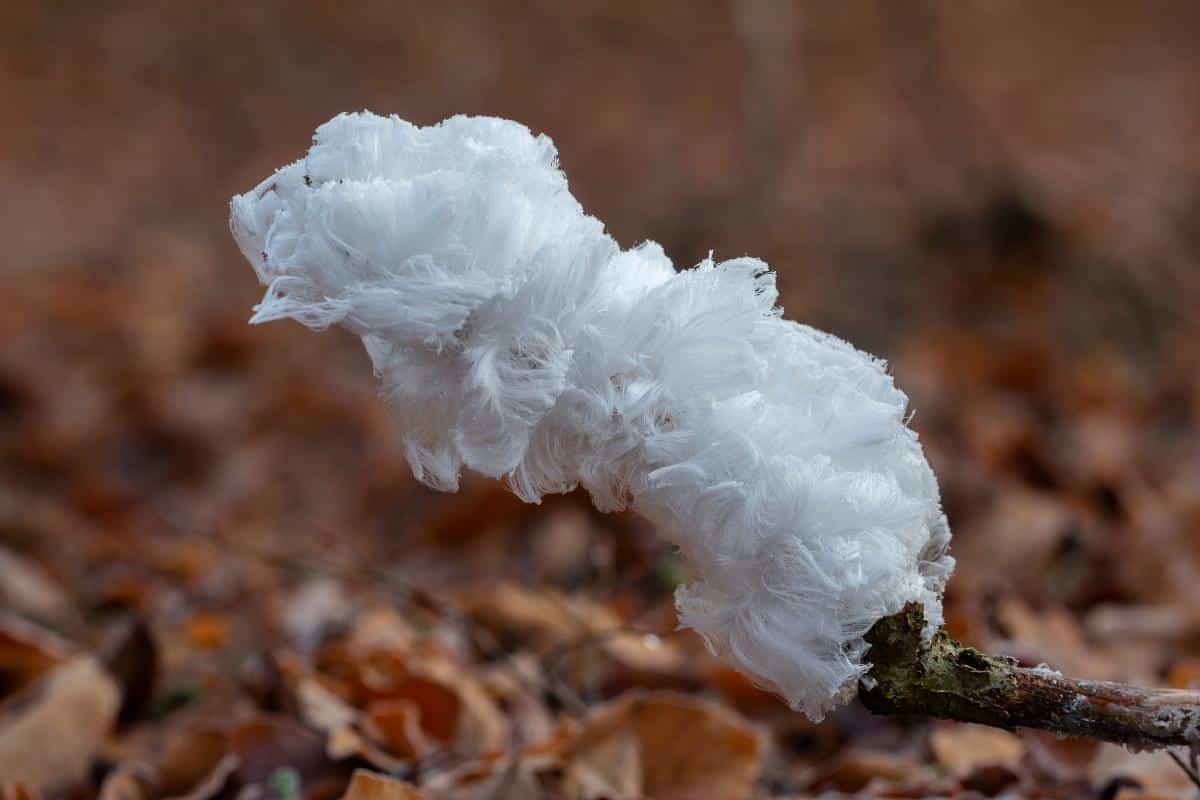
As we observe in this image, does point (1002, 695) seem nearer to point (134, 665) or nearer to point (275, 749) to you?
point (275, 749)

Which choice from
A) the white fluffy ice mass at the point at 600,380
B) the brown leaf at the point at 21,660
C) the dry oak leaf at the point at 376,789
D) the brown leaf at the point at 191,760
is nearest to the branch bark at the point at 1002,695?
the white fluffy ice mass at the point at 600,380

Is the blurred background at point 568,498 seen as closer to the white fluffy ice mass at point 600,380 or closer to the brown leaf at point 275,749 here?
the brown leaf at point 275,749

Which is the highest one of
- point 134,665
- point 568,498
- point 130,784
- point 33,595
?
point 568,498

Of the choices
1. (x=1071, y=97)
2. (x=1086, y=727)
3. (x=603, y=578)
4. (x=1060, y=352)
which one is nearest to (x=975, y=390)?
(x=1060, y=352)

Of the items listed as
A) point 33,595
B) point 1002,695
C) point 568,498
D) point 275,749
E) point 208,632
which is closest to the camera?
point 1002,695

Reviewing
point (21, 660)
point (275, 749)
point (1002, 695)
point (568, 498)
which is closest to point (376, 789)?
point (275, 749)

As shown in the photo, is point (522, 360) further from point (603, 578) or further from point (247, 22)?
point (247, 22)

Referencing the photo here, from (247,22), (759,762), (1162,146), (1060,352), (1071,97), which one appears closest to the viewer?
(759,762)
